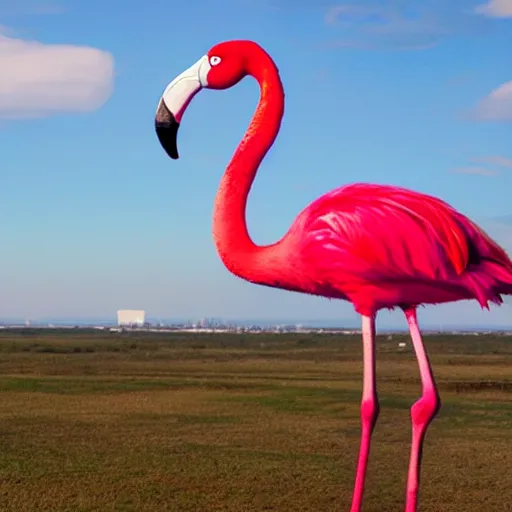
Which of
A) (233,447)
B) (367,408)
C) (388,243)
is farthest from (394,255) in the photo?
(233,447)

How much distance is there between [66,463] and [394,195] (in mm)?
8177

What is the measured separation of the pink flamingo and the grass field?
5.09m

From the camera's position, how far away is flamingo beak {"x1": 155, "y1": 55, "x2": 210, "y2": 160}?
4578 millimetres

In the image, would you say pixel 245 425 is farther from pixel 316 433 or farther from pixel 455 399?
pixel 455 399

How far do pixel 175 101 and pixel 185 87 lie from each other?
0.10m

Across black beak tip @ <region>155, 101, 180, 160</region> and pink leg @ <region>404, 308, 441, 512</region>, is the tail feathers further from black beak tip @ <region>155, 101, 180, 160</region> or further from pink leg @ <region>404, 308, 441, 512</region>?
black beak tip @ <region>155, 101, 180, 160</region>

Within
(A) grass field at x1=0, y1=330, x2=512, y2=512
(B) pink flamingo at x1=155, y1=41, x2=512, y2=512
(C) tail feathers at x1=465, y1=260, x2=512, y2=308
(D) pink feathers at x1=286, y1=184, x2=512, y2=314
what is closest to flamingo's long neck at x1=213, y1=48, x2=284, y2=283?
(B) pink flamingo at x1=155, y1=41, x2=512, y2=512

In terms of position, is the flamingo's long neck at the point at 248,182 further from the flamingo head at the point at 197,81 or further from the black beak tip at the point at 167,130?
the black beak tip at the point at 167,130

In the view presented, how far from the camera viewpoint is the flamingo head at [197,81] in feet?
15.0

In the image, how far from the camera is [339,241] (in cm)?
452

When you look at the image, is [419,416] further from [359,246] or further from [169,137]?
[169,137]

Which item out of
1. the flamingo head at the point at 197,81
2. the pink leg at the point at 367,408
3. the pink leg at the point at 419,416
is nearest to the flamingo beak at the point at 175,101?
the flamingo head at the point at 197,81

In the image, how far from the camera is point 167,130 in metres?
4.58

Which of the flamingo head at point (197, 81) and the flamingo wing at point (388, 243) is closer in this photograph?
the flamingo wing at point (388, 243)
